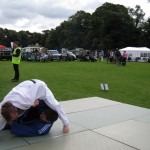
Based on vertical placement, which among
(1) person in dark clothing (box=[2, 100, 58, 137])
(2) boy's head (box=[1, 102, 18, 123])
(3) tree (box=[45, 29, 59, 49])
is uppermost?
(3) tree (box=[45, 29, 59, 49])

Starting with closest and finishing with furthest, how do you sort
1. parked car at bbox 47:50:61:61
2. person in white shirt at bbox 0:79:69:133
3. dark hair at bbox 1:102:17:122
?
dark hair at bbox 1:102:17:122 < person in white shirt at bbox 0:79:69:133 < parked car at bbox 47:50:61:61

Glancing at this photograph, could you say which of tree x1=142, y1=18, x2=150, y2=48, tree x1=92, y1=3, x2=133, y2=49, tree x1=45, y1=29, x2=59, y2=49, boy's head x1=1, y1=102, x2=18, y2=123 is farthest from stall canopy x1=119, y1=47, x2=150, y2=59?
tree x1=45, y1=29, x2=59, y2=49

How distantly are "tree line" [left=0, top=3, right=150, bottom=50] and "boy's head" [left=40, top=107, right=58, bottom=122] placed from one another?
227 feet

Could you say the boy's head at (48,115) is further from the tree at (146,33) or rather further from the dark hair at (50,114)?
the tree at (146,33)

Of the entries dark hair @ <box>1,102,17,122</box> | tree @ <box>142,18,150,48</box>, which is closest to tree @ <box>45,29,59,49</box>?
tree @ <box>142,18,150,48</box>

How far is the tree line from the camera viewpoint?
74.4 meters

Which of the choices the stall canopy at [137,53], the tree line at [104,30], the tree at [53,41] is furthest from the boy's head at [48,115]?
the tree at [53,41]

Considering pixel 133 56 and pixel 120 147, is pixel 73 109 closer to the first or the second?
pixel 120 147

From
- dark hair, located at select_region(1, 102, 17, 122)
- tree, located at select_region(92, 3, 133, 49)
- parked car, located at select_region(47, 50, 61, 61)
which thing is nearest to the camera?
dark hair, located at select_region(1, 102, 17, 122)

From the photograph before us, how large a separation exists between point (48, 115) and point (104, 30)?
73.0 m

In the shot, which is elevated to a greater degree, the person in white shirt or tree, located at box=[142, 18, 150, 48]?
tree, located at box=[142, 18, 150, 48]

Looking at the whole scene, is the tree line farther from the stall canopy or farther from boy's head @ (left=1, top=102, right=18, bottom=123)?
boy's head @ (left=1, top=102, right=18, bottom=123)

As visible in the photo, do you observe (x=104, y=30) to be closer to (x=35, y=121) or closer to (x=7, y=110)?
(x=35, y=121)

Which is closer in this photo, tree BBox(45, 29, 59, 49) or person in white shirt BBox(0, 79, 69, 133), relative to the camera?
person in white shirt BBox(0, 79, 69, 133)
